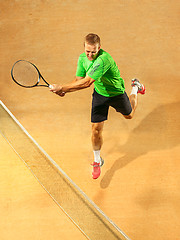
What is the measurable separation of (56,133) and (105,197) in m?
0.91

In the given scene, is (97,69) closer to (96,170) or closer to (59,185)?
(96,170)

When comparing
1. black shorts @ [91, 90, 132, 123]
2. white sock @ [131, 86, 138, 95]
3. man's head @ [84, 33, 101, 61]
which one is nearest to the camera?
man's head @ [84, 33, 101, 61]

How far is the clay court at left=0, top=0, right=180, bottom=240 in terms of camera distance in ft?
9.59

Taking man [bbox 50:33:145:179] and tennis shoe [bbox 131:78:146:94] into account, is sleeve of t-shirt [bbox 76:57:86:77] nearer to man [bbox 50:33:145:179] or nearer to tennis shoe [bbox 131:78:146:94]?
man [bbox 50:33:145:179]

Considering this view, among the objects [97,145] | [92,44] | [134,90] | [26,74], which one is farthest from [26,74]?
[134,90]

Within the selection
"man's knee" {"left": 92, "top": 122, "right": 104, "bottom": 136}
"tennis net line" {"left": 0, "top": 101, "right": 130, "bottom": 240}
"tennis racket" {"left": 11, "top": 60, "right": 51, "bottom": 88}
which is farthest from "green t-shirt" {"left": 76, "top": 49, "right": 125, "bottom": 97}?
"tennis net line" {"left": 0, "top": 101, "right": 130, "bottom": 240}

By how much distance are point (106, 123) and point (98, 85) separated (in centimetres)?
85

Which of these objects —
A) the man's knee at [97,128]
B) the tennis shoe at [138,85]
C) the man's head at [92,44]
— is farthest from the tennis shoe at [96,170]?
the man's head at [92,44]

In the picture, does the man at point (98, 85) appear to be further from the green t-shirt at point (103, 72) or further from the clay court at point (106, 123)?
the clay court at point (106, 123)

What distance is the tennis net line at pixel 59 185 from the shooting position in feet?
9.25

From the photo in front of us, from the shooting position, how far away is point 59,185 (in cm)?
309

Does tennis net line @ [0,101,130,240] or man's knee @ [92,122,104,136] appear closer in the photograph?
tennis net line @ [0,101,130,240]

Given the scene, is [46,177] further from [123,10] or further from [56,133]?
[123,10]

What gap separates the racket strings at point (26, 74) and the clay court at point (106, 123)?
76cm
